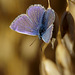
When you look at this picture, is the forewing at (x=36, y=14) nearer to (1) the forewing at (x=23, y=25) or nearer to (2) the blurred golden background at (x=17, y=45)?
(1) the forewing at (x=23, y=25)

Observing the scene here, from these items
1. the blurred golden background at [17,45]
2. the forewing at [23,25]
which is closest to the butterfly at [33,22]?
the forewing at [23,25]

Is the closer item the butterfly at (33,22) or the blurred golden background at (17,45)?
the butterfly at (33,22)

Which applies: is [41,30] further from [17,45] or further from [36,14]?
[17,45]

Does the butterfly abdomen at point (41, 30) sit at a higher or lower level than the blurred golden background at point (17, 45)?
higher

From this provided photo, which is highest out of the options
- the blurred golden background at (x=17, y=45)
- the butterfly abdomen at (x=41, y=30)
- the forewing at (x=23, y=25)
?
the forewing at (x=23, y=25)

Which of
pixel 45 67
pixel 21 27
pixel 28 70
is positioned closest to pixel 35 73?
pixel 28 70

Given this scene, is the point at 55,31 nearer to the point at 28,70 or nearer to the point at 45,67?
the point at 45,67

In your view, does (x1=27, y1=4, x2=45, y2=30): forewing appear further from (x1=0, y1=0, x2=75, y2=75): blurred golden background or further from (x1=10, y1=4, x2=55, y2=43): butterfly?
(x1=0, y1=0, x2=75, y2=75): blurred golden background

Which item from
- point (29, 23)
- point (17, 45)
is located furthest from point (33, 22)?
point (17, 45)
